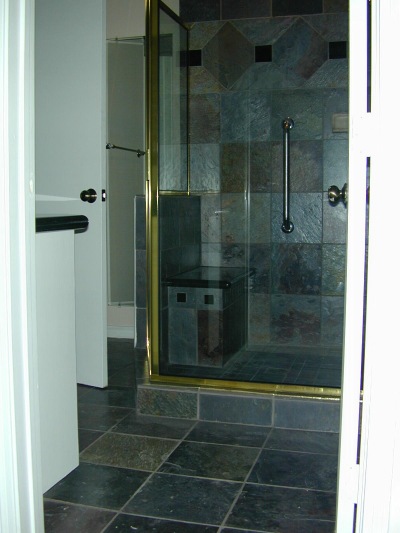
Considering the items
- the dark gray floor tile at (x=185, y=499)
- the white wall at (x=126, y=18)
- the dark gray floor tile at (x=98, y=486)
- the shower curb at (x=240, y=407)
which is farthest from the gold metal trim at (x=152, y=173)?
the white wall at (x=126, y=18)

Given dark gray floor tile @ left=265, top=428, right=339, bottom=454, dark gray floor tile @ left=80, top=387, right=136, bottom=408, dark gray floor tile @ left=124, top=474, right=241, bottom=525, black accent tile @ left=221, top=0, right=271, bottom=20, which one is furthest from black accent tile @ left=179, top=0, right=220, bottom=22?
dark gray floor tile @ left=124, top=474, right=241, bottom=525

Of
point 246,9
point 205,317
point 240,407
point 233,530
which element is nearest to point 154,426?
point 240,407

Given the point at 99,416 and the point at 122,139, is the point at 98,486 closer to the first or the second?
the point at 99,416

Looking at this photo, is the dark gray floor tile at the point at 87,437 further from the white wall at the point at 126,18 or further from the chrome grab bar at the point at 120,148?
the white wall at the point at 126,18

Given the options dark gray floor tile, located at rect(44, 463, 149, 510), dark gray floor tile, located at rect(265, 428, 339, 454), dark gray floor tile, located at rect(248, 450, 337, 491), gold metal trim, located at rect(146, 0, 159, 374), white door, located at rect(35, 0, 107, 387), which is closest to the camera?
dark gray floor tile, located at rect(44, 463, 149, 510)

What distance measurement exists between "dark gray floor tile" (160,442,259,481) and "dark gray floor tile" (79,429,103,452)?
1.18ft

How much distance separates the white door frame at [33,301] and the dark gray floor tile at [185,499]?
0.57 m

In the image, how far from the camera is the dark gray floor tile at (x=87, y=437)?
2.60 metres

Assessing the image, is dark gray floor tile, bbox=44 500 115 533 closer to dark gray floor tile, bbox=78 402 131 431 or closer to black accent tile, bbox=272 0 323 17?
dark gray floor tile, bbox=78 402 131 431

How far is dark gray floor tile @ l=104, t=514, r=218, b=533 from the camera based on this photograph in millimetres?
1900

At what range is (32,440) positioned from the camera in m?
1.50

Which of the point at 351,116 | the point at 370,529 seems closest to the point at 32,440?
the point at 370,529

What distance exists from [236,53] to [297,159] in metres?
0.61

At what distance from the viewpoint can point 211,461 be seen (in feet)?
7.95
